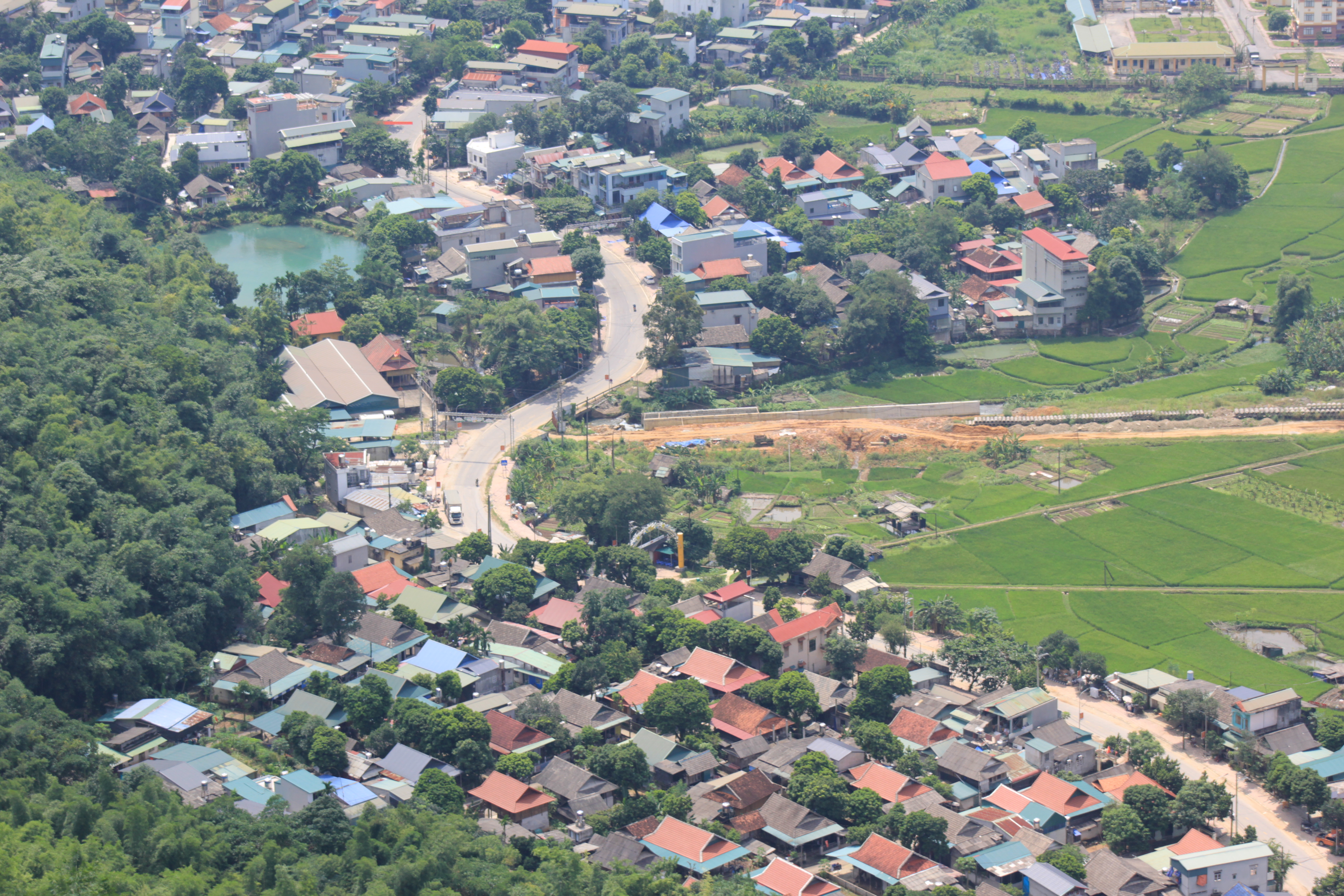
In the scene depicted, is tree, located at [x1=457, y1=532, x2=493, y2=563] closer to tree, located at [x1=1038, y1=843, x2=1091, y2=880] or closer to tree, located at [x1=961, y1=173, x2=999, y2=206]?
Result: tree, located at [x1=1038, y1=843, x2=1091, y2=880]

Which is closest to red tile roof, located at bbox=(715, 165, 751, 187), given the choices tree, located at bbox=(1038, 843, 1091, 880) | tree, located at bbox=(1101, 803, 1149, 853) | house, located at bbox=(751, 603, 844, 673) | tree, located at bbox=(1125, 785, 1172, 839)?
house, located at bbox=(751, 603, 844, 673)

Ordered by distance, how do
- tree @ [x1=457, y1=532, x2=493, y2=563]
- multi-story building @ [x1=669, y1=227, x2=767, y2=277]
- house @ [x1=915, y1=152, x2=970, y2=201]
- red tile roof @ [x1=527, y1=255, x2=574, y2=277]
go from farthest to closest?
house @ [x1=915, y1=152, x2=970, y2=201]
multi-story building @ [x1=669, y1=227, x2=767, y2=277]
red tile roof @ [x1=527, y1=255, x2=574, y2=277]
tree @ [x1=457, y1=532, x2=493, y2=563]

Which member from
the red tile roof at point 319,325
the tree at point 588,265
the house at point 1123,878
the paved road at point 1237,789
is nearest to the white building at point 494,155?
the tree at point 588,265

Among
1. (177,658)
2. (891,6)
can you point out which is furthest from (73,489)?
(891,6)

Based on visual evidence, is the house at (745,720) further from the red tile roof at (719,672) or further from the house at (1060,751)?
the house at (1060,751)

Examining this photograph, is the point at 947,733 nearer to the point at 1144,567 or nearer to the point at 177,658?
the point at 1144,567

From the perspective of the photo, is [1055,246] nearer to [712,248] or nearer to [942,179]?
[942,179]

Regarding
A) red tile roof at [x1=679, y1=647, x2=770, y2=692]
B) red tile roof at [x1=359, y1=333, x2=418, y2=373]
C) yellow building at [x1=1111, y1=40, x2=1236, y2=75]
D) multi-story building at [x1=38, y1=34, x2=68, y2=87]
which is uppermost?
multi-story building at [x1=38, y1=34, x2=68, y2=87]
